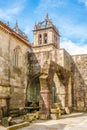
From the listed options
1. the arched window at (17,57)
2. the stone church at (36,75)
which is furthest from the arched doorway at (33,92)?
the arched window at (17,57)

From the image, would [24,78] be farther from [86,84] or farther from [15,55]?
[86,84]

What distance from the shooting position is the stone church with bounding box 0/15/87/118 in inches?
663

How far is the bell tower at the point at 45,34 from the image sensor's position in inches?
1676

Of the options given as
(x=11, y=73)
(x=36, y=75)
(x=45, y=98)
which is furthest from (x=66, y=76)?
(x=45, y=98)

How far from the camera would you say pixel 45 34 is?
4338cm

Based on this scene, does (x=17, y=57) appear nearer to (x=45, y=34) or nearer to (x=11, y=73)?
(x=11, y=73)

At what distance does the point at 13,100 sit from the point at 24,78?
2.94 metres

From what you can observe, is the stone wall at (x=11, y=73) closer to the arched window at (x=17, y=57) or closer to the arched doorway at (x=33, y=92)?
the arched window at (x=17, y=57)

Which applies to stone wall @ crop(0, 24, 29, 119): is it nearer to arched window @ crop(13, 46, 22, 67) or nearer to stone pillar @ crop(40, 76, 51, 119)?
arched window @ crop(13, 46, 22, 67)

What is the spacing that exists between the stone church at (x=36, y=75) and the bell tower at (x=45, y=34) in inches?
795

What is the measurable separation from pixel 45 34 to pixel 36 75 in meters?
23.0

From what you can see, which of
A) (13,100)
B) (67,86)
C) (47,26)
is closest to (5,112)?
(13,100)

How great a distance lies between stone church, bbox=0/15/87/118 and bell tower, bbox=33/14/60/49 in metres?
20.2

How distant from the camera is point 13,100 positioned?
18.5 m
